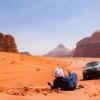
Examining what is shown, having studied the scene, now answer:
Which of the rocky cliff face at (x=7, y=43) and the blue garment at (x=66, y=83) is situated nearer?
the blue garment at (x=66, y=83)

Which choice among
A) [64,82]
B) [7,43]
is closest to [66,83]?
[64,82]

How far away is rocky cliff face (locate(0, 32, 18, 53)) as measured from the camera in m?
91.4

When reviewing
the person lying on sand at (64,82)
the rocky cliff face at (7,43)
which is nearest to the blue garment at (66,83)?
the person lying on sand at (64,82)

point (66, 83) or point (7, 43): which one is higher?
point (7, 43)

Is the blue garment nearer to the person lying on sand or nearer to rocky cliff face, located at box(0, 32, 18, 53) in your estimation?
the person lying on sand

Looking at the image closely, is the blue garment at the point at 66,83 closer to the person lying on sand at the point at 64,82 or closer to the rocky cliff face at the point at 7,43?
the person lying on sand at the point at 64,82

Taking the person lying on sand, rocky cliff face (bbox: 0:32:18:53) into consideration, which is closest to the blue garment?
the person lying on sand

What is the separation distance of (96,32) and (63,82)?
183 meters

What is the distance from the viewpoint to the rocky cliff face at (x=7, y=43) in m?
91.4

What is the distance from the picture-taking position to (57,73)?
60.8 ft

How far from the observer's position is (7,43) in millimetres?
91438

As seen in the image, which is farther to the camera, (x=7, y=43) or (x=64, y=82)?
(x=7, y=43)

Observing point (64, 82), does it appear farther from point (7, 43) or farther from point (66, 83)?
point (7, 43)

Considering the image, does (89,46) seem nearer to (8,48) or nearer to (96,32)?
(96,32)
